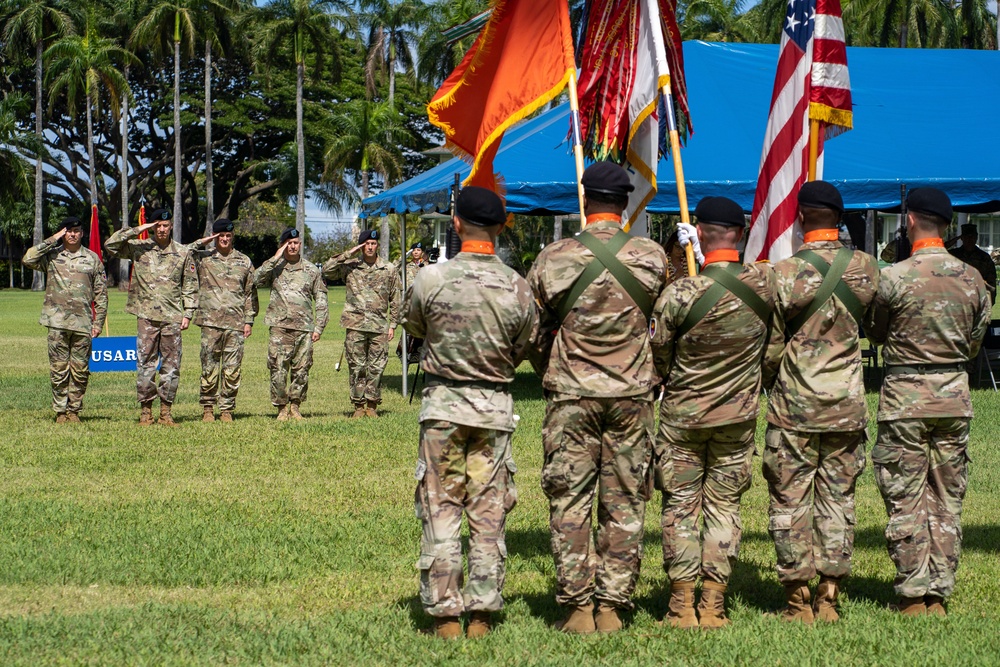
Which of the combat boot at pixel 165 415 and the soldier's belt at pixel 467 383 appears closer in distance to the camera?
the soldier's belt at pixel 467 383

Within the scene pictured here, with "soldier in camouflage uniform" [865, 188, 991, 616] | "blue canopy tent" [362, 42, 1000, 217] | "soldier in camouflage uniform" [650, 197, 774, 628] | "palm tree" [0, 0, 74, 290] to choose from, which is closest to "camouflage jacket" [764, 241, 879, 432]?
"soldier in camouflage uniform" [650, 197, 774, 628]

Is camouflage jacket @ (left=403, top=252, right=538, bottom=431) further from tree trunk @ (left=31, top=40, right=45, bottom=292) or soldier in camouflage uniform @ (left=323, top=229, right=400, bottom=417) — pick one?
tree trunk @ (left=31, top=40, right=45, bottom=292)

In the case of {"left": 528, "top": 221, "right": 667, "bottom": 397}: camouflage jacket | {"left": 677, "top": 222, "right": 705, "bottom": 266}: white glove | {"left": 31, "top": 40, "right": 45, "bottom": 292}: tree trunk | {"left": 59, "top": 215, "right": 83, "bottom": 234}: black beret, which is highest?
{"left": 31, "top": 40, "right": 45, "bottom": 292}: tree trunk

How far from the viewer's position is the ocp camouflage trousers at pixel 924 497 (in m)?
5.93

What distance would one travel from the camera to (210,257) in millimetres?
13086

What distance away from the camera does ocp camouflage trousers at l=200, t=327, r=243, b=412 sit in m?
12.9

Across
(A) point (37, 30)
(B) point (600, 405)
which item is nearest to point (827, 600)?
(B) point (600, 405)

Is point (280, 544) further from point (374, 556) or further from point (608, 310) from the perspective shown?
point (608, 310)

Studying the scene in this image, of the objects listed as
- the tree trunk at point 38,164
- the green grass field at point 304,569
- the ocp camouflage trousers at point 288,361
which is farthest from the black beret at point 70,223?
the tree trunk at point 38,164

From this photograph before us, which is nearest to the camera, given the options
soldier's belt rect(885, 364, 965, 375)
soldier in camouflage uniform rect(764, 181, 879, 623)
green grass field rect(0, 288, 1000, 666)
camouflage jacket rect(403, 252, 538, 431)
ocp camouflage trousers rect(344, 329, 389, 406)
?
green grass field rect(0, 288, 1000, 666)

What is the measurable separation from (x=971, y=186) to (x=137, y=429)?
10.1 meters

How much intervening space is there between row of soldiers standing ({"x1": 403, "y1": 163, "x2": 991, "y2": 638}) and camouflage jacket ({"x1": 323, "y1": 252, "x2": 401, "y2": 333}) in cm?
780

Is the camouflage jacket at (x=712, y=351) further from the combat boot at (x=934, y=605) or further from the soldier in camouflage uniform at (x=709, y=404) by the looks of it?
the combat boot at (x=934, y=605)

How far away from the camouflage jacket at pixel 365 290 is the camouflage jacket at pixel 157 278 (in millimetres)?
1629
